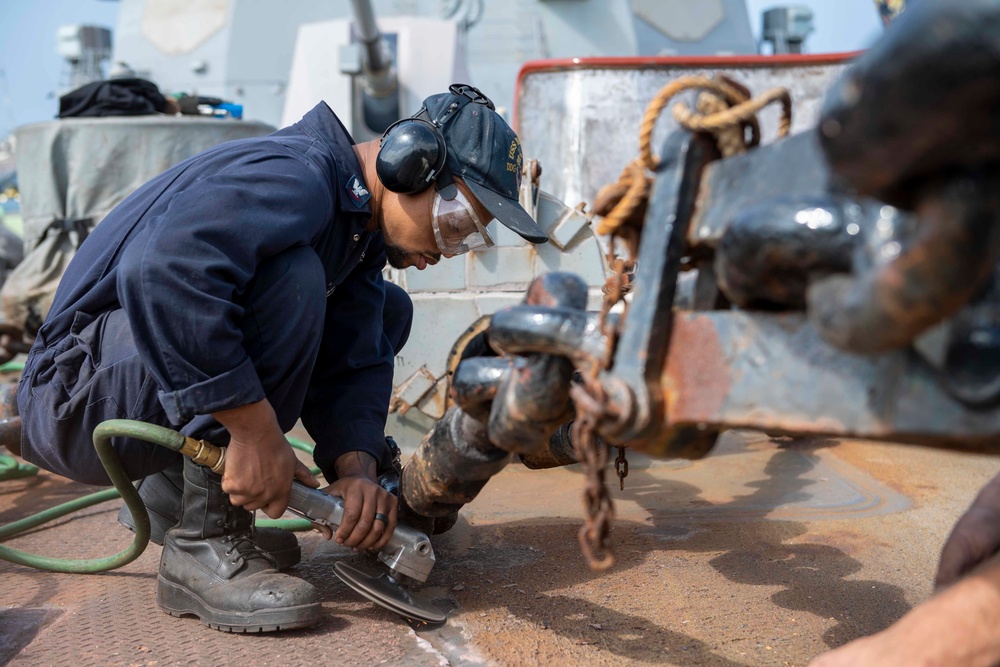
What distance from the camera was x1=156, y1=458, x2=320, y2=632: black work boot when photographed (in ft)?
6.03

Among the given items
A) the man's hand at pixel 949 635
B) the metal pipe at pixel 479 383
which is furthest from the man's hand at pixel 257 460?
the man's hand at pixel 949 635

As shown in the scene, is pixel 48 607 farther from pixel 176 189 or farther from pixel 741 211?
pixel 741 211

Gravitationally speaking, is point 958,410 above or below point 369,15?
below

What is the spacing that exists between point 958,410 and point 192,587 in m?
1.61

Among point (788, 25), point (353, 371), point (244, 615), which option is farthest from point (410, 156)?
point (788, 25)

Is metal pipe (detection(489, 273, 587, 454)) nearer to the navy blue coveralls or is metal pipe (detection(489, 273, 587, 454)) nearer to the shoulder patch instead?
the navy blue coveralls

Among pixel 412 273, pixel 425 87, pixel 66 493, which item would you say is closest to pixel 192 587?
pixel 66 493

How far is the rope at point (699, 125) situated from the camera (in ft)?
3.44

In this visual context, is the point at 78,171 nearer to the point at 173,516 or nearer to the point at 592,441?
the point at 173,516

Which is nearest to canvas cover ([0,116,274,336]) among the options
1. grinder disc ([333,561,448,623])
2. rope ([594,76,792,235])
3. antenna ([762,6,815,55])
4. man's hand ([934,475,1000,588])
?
grinder disc ([333,561,448,623])

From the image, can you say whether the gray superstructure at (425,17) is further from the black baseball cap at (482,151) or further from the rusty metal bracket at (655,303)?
the rusty metal bracket at (655,303)

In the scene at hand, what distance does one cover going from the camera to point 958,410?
827 millimetres

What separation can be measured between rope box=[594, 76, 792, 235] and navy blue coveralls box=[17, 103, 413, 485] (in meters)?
0.88

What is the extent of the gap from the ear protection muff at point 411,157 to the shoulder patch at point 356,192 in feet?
0.21
